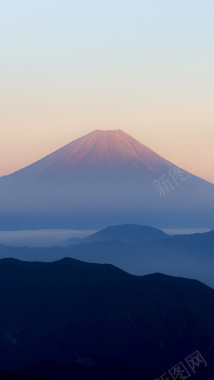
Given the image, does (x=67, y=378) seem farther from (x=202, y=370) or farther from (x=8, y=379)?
(x=202, y=370)

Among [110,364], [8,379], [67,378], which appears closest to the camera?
[8,379]

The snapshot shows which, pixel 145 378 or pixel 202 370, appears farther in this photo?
pixel 202 370

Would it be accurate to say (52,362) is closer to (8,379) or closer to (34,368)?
(34,368)

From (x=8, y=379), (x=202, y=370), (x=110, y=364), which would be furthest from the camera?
(x=202, y=370)

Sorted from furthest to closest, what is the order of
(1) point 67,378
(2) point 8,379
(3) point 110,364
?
(3) point 110,364, (1) point 67,378, (2) point 8,379

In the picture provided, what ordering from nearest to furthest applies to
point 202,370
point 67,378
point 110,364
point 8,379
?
point 8,379 < point 67,378 < point 110,364 < point 202,370

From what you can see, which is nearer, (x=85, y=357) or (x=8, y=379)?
(x=8, y=379)

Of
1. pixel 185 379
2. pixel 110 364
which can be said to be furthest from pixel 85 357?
pixel 185 379

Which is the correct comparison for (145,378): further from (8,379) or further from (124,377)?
(8,379)

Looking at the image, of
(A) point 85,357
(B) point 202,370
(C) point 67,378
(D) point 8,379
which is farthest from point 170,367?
(D) point 8,379
